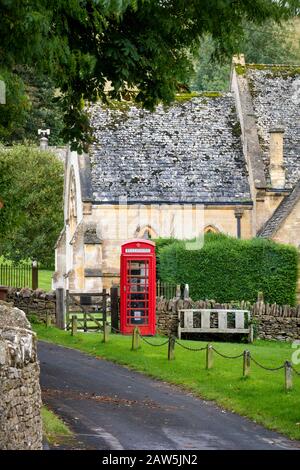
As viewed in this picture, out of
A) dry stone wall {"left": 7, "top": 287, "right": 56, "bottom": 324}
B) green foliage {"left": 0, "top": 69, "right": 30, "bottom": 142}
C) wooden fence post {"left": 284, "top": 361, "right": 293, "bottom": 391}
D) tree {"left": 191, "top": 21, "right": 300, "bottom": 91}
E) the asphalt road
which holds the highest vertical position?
tree {"left": 191, "top": 21, "right": 300, "bottom": 91}

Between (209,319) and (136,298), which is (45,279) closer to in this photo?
→ (136,298)

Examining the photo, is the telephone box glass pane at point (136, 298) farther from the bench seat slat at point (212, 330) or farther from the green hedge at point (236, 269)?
the green hedge at point (236, 269)

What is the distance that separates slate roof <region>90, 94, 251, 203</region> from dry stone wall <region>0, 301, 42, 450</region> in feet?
113

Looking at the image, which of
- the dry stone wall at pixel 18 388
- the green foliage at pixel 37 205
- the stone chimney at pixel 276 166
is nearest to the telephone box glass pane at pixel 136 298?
the stone chimney at pixel 276 166

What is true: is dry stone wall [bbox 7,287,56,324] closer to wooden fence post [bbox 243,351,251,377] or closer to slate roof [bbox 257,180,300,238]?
slate roof [bbox 257,180,300,238]

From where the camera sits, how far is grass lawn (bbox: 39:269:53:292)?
216ft

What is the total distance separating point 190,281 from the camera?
4572cm

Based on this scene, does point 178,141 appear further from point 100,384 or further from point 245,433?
point 245,433

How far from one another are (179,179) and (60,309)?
14.4 meters

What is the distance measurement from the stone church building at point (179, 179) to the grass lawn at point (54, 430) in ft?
92.0

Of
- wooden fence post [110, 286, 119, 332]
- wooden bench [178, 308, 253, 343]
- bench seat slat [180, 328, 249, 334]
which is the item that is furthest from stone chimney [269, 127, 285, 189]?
bench seat slat [180, 328, 249, 334]

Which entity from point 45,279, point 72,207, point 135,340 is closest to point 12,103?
point 135,340

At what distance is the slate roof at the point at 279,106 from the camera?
179 feet
